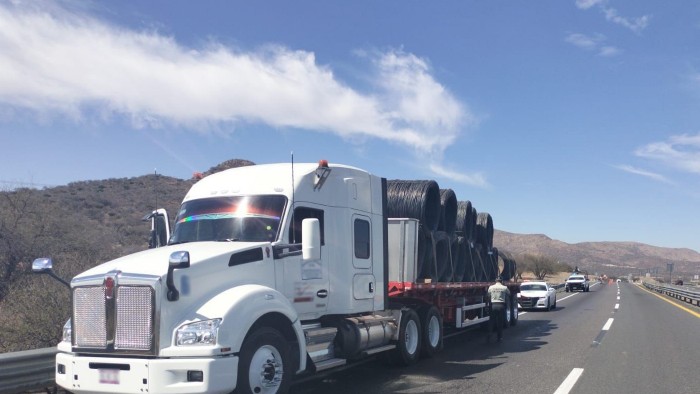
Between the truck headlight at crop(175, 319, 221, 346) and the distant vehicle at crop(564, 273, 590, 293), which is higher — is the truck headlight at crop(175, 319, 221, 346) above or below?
above

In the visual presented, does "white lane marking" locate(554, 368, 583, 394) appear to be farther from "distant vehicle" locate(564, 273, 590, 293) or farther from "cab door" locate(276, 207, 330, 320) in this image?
"distant vehicle" locate(564, 273, 590, 293)

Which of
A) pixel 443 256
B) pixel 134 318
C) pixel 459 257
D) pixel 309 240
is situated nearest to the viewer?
pixel 134 318

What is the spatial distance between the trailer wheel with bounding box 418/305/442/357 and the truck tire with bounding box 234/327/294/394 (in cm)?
507

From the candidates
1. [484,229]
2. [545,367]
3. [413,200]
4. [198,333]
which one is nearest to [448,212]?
[413,200]

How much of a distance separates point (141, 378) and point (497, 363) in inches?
286

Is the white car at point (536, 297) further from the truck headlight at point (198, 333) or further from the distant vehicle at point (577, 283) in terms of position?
the distant vehicle at point (577, 283)

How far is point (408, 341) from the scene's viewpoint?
446 inches

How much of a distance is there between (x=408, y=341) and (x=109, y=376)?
20.1 ft

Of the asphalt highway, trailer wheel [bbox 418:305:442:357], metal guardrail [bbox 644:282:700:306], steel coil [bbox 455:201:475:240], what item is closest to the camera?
the asphalt highway

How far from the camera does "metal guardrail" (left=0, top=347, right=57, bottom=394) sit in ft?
23.1

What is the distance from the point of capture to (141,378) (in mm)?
6188

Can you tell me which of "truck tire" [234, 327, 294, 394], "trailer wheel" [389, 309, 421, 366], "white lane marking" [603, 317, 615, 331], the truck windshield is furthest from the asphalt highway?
the truck windshield

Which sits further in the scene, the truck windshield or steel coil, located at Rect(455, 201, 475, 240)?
steel coil, located at Rect(455, 201, 475, 240)

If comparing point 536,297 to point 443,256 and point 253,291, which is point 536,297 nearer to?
point 443,256
